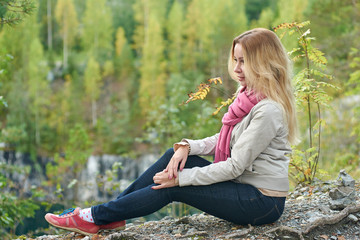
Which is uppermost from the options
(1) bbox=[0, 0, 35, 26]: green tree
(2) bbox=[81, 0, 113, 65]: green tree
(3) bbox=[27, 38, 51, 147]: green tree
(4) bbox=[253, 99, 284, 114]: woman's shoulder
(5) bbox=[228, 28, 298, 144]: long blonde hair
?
(2) bbox=[81, 0, 113, 65]: green tree

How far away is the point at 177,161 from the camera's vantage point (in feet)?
7.50

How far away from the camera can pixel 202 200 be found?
2.25 meters

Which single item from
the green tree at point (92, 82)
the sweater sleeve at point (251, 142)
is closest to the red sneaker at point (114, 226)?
the sweater sleeve at point (251, 142)

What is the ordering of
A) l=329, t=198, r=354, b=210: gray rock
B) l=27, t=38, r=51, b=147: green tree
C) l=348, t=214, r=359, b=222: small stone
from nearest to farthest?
l=348, t=214, r=359, b=222: small stone < l=329, t=198, r=354, b=210: gray rock < l=27, t=38, r=51, b=147: green tree

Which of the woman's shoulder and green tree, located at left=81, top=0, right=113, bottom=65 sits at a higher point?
green tree, located at left=81, top=0, right=113, bottom=65

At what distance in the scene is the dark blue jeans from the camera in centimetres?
222

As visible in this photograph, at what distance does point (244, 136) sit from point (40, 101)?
1997 cm

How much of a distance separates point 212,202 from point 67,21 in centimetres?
2507

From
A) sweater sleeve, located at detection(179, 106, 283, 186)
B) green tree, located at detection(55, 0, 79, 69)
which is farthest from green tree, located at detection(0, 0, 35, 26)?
green tree, located at detection(55, 0, 79, 69)

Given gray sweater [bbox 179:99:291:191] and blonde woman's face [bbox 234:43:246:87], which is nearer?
gray sweater [bbox 179:99:291:191]

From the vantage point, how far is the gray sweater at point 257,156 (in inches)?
82.4

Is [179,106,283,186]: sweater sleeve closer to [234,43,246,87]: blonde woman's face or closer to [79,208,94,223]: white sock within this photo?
[234,43,246,87]: blonde woman's face

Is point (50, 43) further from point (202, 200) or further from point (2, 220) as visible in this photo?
point (202, 200)

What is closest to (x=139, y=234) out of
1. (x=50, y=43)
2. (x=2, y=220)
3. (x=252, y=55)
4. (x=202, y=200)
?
(x=202, y=200)
